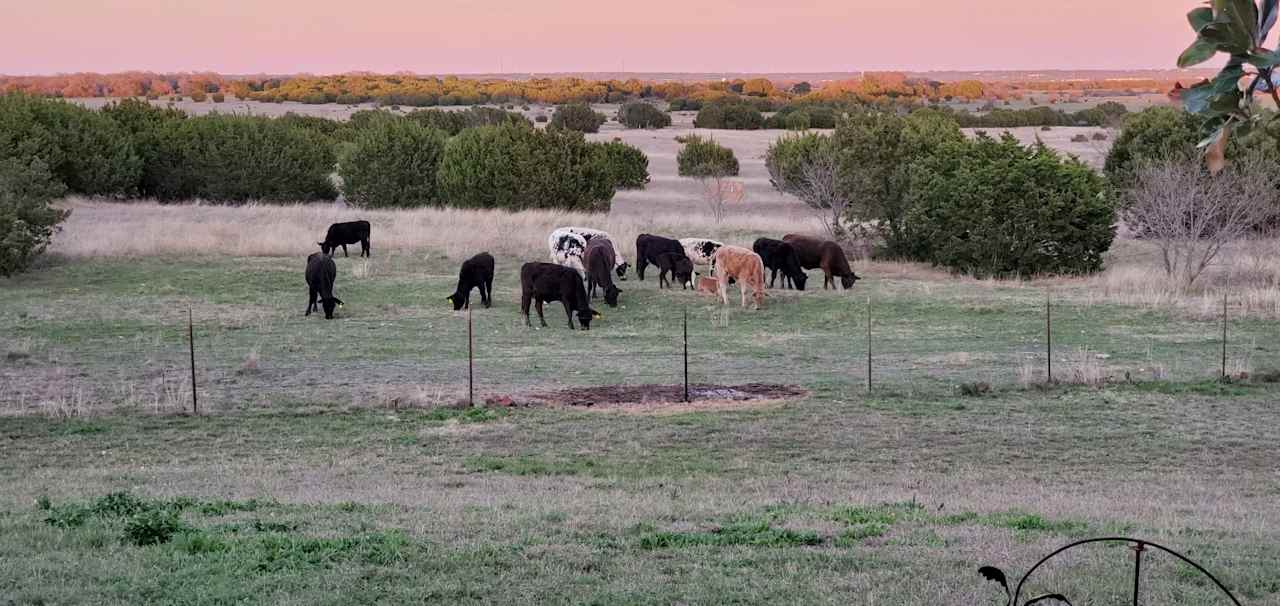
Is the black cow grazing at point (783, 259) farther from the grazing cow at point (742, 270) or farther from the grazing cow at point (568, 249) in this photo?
the grazing cow at point (568, 249)

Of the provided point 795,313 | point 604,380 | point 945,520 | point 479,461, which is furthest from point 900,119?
point 945,520

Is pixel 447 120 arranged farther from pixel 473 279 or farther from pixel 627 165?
pixel 473 279

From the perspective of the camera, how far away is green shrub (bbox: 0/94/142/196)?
4697cm

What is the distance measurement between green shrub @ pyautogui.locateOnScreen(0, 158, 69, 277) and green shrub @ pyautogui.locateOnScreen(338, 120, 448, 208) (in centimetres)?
2111

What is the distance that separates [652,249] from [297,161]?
1200 inches

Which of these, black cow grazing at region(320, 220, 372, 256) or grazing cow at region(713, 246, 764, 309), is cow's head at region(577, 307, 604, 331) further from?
black cow grazing at region(320, 220, 372, 256)

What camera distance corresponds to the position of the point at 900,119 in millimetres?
40094

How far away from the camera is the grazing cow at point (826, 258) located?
28.1 m

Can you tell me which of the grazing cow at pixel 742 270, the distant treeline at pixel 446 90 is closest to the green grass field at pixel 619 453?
the grazing cow at pixel 742 270

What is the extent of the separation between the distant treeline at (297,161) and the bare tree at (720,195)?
13.9 feet

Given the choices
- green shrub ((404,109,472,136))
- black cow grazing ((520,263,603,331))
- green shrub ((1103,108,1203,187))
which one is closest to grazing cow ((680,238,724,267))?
black cow grazing ((520,263,603,331))

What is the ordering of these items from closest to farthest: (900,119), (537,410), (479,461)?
(479,461) < (537,410) < (900,119)

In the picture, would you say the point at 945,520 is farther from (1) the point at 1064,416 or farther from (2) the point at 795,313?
(2) the point at 795,313

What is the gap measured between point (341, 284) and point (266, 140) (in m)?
28.4
